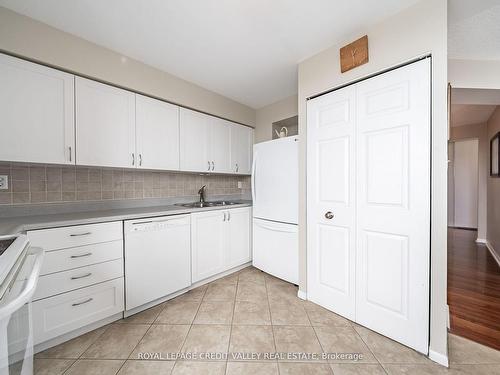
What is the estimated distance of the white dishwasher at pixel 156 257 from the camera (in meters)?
1.72

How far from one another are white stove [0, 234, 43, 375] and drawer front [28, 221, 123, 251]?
599 mm

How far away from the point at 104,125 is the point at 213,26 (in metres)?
1.26

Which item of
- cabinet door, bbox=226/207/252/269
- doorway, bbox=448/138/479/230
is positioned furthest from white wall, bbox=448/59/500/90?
doorway, bbox=448/138/479/230

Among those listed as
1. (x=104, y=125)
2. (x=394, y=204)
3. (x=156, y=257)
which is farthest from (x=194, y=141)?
(x=394, y=204)

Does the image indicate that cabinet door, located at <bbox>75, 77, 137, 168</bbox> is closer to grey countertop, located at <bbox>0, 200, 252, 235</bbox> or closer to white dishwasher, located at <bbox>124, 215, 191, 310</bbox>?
grey countertop, located at <bbox>0, 200, 252, 235</bbox>

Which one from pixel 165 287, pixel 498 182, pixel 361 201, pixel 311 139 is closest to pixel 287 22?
pixel 311 139

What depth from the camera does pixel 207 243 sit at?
7.58 ft

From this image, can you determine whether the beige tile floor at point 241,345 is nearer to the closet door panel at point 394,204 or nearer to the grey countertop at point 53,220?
the closet door panel at point 394,204

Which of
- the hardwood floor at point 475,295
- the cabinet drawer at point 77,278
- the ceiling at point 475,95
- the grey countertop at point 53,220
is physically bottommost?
the hardwood floor at point 475,295

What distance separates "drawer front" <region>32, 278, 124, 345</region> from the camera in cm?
134

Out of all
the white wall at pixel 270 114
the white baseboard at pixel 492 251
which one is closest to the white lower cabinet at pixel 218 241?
the white wall at pixel 270 114

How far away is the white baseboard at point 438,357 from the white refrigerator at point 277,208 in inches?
44.1

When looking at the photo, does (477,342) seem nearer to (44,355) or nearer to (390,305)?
(390,305)

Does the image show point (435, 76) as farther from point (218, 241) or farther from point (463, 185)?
point (463, 185)
